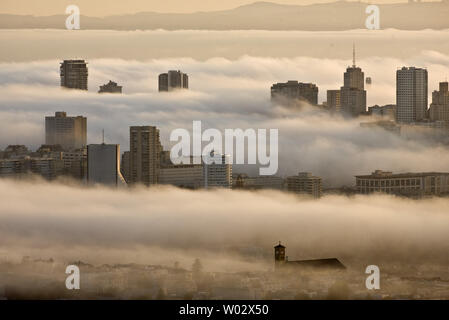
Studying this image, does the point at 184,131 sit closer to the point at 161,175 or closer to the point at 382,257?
the point at 161,175

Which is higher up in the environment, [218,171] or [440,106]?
[440,106]

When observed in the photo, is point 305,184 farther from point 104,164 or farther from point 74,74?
point 74,74

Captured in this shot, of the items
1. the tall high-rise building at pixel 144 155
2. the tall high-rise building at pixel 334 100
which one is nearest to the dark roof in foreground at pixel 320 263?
the tall high-rise building at pixel 144 155

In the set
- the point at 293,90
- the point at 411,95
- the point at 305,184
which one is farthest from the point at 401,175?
the point at 293,90

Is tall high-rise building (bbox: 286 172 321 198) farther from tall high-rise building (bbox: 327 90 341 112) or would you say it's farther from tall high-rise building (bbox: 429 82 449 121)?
tall high-rise building (bbox: 429 82 449 121)

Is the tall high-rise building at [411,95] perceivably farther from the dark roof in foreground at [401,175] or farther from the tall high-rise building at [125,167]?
the tall high-rise building at [125,167]

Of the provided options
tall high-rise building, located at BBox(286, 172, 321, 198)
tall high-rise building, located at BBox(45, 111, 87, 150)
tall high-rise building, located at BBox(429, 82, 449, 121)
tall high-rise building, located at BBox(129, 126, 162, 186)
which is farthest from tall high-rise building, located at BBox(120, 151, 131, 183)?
tall high-rise building, located at BBox(429, 82, 449, 121)

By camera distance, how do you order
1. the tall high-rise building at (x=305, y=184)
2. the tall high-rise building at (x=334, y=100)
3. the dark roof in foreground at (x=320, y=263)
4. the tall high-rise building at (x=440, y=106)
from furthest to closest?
the tall high-rise building at (x=440, y=106), the tall high-rise building at (x=334, y=100), the tall high-rise building at (x=305, y=184), the dark roof in foreground at (x=320, y=263)
